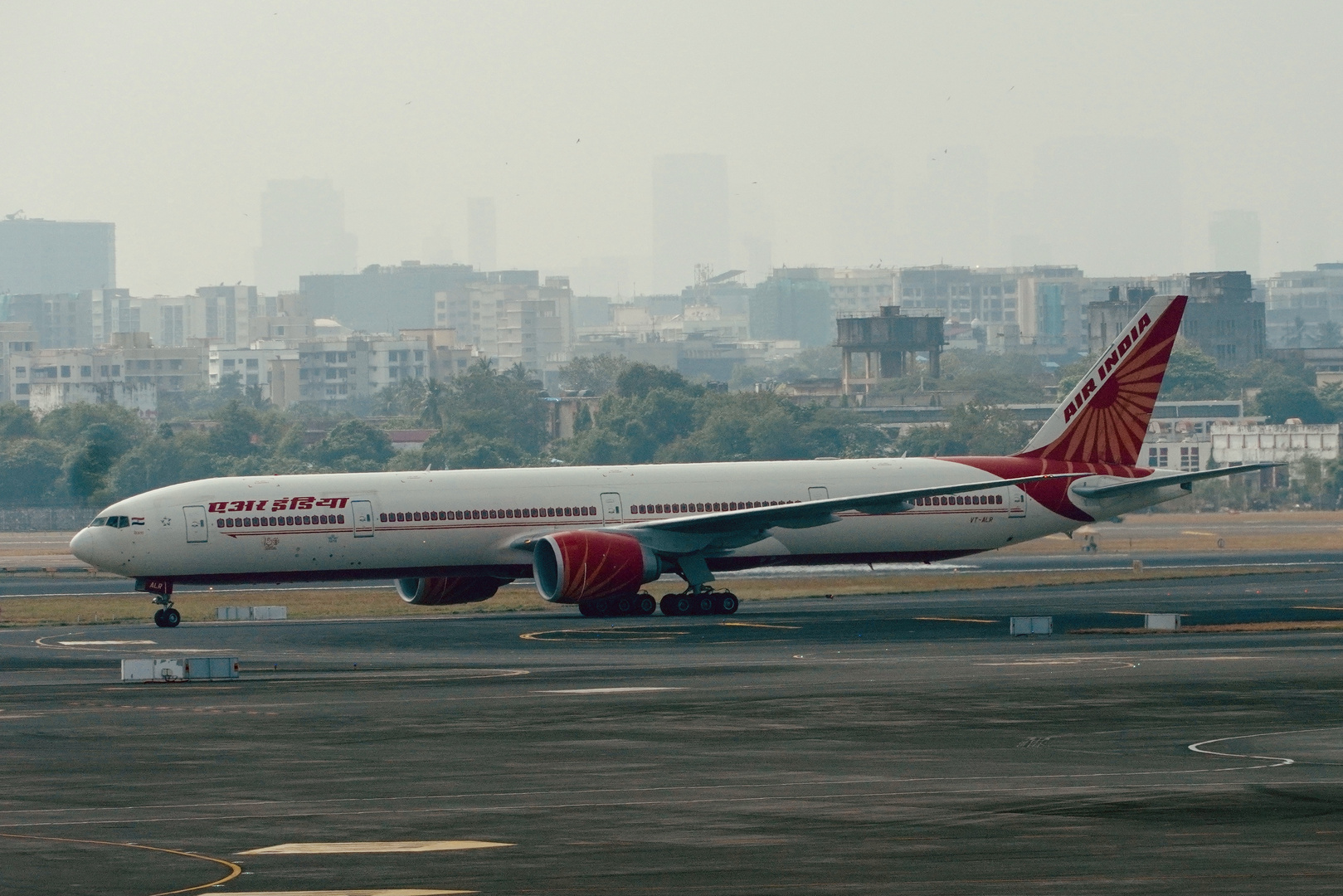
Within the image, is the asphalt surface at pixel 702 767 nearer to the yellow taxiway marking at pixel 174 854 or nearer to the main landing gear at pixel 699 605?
the yellow taxiway marking at pixel 174 854

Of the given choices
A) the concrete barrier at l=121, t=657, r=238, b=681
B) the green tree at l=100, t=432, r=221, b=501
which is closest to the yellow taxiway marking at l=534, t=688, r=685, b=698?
the concrete barrier at l=121, t=657, r=238, b=681

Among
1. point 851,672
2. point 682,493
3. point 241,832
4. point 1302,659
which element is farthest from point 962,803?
point 682,493

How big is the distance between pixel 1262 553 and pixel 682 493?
46587mm

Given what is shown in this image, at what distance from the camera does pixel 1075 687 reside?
39.6 m

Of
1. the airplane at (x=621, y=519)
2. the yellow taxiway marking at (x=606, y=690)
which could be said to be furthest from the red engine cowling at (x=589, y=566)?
the yellow taxiway marking at (x=606, y=690)

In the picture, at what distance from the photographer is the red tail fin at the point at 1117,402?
69.4 m

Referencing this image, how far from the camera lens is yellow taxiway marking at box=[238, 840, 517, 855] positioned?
76.0ft

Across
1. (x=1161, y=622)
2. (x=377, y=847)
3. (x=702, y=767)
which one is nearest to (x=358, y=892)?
(x=377, y=847)

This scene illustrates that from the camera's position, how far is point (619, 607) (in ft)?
211

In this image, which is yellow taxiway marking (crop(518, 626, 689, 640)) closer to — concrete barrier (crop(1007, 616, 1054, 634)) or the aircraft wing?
concrete barrier (crop(1007, 616, 1054, 634))

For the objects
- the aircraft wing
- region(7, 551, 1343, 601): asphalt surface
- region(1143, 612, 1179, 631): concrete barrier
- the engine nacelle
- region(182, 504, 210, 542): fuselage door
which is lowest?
region(7, 551, 1343, 601): asphalt surface

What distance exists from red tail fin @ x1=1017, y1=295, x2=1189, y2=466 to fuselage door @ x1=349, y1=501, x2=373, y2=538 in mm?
20667

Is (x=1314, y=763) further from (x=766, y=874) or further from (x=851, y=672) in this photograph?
(x=851, y=672)

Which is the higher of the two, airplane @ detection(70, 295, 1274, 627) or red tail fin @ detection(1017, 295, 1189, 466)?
red tail fin @ detection(1017, 295, 1189, 466)
